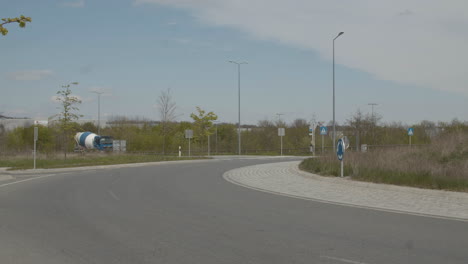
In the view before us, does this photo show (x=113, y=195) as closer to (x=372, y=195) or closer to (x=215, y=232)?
(x=215, y=232)

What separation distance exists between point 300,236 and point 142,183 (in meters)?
11.0

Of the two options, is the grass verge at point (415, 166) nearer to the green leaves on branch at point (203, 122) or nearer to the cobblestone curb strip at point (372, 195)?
the cobblestone curb strip at point (372, 195)

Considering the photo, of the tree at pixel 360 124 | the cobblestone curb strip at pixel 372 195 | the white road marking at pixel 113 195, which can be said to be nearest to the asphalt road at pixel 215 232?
the white road marking at pixel 113 195

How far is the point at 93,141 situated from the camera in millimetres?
51594

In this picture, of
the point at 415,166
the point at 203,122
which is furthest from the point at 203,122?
the point at 415,166

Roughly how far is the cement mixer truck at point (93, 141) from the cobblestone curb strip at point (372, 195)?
121 feet

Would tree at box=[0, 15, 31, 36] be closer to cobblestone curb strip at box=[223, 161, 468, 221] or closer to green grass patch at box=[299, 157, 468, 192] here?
cobblestone curb strip at box=[223, 161, 468, 221]

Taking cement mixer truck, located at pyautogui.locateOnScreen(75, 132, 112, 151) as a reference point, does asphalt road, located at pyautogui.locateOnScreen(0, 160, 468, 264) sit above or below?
below

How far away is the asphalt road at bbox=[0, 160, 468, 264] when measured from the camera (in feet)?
20.7

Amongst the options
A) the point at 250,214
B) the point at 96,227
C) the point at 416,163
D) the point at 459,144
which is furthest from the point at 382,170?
the point at 96,227

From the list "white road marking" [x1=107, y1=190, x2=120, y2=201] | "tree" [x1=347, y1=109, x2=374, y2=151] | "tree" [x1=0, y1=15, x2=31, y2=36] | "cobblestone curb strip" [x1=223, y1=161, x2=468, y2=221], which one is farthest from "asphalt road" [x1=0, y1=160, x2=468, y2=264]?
"tree" [x1=347, y1=109, x2=374, y2=151]

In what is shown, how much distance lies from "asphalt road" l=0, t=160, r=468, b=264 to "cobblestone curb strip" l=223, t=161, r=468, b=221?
0.76 meters

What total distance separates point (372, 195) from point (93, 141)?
43.8 m

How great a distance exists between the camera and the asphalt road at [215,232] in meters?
6.30
